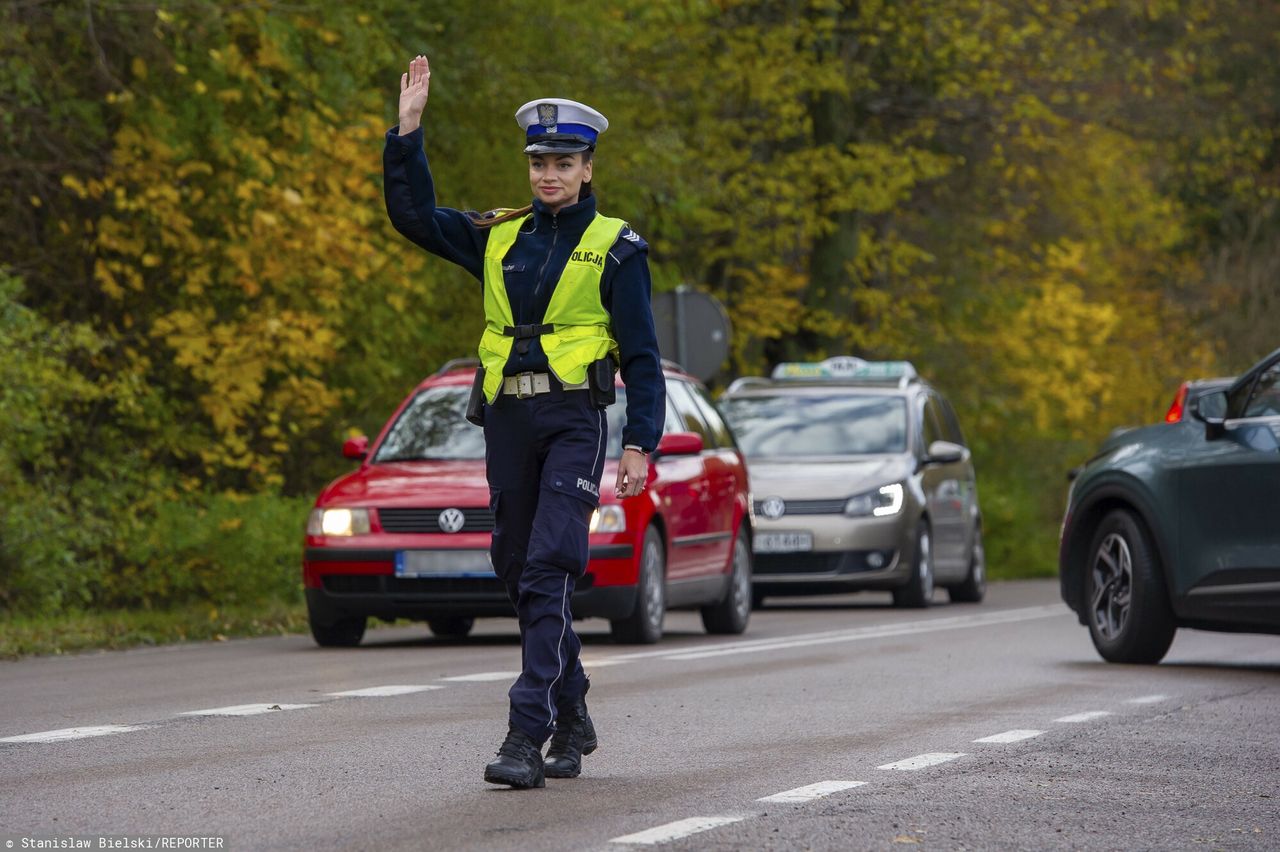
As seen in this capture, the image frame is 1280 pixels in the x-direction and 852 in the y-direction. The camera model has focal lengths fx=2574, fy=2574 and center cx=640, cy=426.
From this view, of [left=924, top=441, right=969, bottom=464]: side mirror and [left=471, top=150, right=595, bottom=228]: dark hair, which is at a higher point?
[left=471, top=150, right=595, bottom=228]: dark hair

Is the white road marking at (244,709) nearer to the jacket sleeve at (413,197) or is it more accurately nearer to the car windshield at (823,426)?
the jacket sleeve at (413,197)

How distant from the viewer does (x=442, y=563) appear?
14836 mm

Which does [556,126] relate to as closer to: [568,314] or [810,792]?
[568,314]

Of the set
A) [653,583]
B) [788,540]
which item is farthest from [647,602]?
[788,540]

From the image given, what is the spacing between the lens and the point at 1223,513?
41.5 ft

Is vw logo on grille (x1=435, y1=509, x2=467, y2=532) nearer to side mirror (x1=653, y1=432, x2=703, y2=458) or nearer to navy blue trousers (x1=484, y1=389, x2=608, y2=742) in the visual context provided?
side mirror (x1=653, y1=432, x2=703, y2=458)

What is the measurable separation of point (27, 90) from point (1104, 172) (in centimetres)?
2109

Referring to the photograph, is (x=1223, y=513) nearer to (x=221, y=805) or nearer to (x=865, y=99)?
(x=221, y=805)

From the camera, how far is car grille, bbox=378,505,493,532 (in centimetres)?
1487

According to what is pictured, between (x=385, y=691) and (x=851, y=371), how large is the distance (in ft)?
43.9

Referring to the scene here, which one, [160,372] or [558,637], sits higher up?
[160,372]

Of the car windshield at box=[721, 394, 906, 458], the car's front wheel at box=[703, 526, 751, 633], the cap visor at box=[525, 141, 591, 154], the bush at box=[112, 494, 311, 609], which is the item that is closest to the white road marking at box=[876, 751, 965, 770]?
the cap visor at box=[525, 141, 591, 154]

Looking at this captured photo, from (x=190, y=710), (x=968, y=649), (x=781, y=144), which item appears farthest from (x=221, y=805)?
(x=781, y=144)

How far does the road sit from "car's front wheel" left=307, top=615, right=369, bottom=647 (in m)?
0.44
